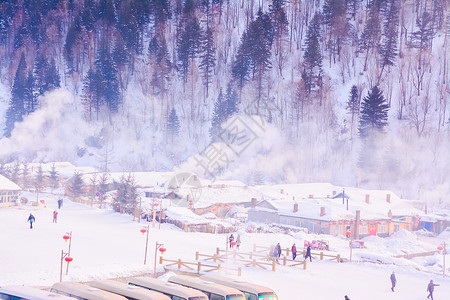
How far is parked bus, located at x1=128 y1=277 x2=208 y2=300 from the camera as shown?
54.5 ft

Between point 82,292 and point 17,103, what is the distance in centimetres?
9744

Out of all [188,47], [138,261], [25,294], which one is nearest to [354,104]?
[188,47]

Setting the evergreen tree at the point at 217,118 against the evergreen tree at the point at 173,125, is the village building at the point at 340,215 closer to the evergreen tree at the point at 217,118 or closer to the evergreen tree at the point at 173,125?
the evergreen tree at the point at 217,118

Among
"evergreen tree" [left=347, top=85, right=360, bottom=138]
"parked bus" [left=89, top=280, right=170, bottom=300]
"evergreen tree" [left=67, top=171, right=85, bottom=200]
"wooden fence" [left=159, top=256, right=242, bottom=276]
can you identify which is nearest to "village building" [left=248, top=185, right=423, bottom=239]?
"evergreen tree" [left=67, top=171, right=85, bottom=200]

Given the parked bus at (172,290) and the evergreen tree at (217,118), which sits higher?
the evergreen tree at (217,118)

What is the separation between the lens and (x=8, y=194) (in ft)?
167

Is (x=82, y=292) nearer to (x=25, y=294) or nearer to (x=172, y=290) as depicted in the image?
(x=25, y=294)

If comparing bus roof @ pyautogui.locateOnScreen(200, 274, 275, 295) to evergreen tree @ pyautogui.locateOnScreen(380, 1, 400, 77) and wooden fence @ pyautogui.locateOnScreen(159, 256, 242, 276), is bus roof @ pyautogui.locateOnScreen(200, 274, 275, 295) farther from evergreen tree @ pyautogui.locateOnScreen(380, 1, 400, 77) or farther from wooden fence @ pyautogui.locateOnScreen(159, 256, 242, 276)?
evergreen tree @ pyautogui.locateOnScreen(380, 1, 400, 77)

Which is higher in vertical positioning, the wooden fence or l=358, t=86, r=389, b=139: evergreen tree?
l=358, t=86, r=389, b=139: evergreen tree

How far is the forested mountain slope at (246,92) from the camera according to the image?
280ft

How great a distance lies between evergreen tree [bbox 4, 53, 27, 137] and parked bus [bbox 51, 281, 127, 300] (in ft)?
302

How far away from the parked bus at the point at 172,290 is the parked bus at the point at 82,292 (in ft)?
6.21

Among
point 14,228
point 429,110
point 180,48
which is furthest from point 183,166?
point 14,228

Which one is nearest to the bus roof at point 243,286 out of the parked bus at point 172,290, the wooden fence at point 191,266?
the parked bus at point 172,290
